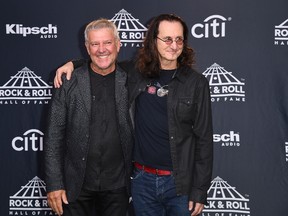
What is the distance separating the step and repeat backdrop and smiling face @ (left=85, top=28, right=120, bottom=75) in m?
1.11

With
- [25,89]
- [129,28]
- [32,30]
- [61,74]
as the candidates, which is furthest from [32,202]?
[129,28]

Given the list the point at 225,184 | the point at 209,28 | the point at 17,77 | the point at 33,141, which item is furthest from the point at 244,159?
the point at 17,77

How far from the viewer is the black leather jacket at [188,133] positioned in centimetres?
201

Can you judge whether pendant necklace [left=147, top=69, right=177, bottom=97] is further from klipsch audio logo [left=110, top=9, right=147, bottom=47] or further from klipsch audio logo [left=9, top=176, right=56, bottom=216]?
klipsch audio logo [left=9, top=176, right=56, bottom=216]

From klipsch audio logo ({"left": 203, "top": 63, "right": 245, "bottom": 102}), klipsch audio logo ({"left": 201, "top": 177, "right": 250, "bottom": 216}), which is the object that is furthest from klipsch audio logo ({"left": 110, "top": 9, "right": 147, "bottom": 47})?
klipsch audio logo ({"left": 201, "top": 177, "right": 250, "bottom": 216})

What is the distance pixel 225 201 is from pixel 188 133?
4.36 ft

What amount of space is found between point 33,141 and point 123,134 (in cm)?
143

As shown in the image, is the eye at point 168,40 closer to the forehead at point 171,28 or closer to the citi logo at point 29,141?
the forehead at point 171,28

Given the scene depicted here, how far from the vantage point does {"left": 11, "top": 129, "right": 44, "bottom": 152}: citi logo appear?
3.27 meters

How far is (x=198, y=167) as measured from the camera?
204 centimetres

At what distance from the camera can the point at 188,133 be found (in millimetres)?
Answer: 2061

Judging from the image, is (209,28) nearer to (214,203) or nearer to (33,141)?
(214,203)

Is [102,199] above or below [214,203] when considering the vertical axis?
above

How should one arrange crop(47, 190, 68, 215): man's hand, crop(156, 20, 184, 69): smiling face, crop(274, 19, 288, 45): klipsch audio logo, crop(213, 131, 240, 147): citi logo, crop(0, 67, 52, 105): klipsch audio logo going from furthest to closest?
crop(0, 67, 52, 105): klipsch audio logo < crop(213, 131, 240, 147): citi logo < crop(274, 19, 288, 45): klipsch audio logo < crop(47, 190, 68, 215): man's hand < crop(156, 20, 184, 69): smiling face
